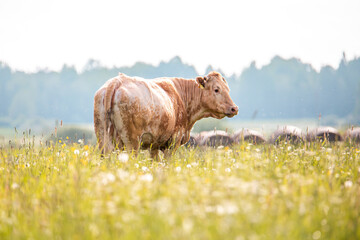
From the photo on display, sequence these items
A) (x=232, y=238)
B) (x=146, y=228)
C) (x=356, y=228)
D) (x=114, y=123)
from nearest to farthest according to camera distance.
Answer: (x=232, y=238), (x=146, y=228), (x=356, y=228), (x=114, y=123)

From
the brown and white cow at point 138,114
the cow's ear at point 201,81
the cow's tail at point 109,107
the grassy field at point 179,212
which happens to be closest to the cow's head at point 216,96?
the cow's ear at point 201,81

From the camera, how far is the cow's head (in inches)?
327

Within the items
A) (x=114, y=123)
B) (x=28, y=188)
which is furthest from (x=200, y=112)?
(x=28, y=188)

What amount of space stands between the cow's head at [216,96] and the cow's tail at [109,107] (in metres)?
3.02

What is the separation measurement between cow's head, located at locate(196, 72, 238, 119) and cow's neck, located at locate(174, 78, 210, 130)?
137mm

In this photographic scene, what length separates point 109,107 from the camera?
549 cm

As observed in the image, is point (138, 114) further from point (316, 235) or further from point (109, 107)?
point (316, 235)

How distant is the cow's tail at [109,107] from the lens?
216 inches

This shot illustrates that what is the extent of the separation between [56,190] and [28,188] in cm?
79

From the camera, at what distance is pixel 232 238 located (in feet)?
7.06

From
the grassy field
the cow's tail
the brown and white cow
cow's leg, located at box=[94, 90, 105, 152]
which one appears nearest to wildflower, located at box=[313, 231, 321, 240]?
the grassy field

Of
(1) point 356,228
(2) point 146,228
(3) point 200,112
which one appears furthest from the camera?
(3) point 200,112

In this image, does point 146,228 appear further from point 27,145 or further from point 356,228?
point 27,145

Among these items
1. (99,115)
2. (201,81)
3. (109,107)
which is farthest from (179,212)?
(201,81)
